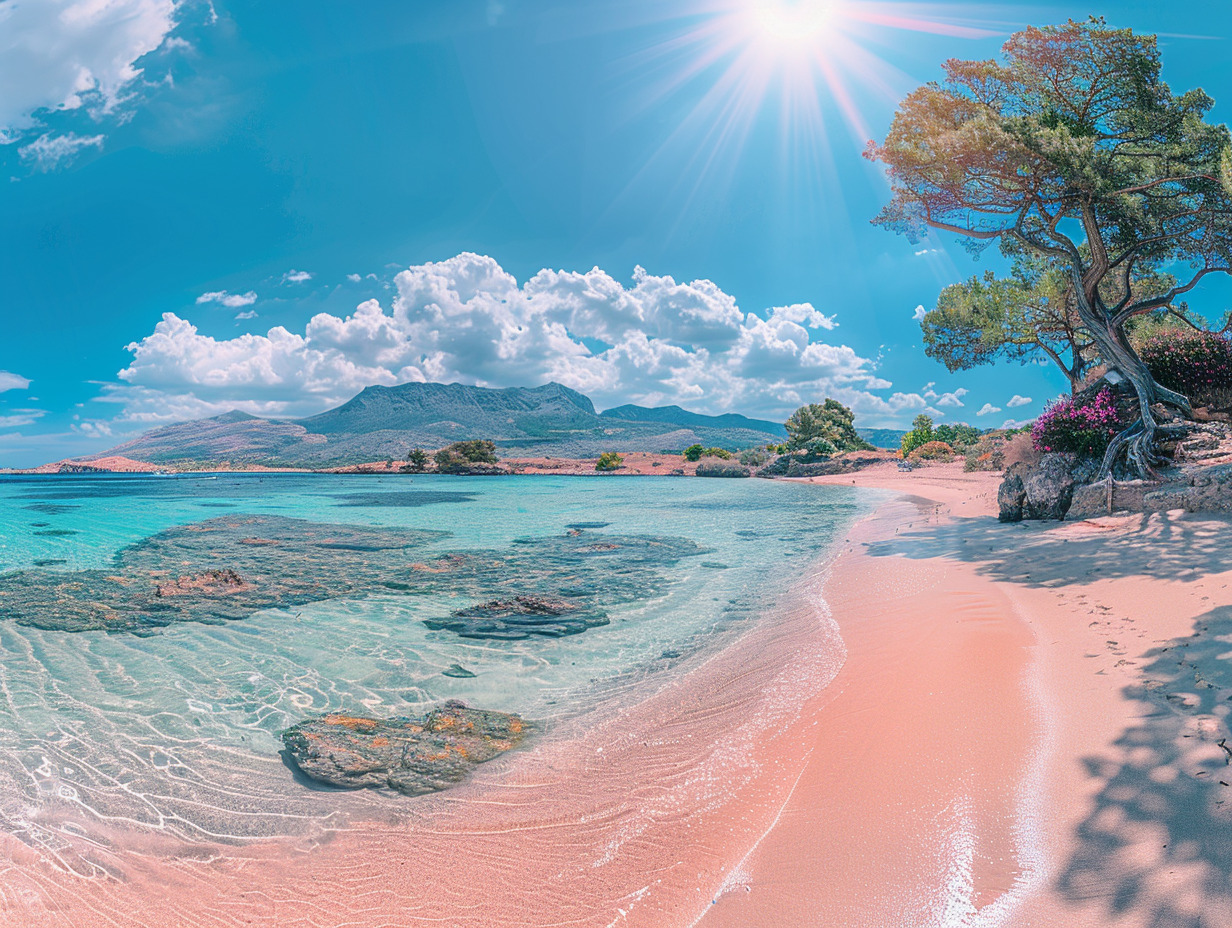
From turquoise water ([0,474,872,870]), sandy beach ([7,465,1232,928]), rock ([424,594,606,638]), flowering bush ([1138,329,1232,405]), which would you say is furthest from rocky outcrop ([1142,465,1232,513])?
rock ([424,594,606,638])

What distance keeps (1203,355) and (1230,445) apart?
6328 mm

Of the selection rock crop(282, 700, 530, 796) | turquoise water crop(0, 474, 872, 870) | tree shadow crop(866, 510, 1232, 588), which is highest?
tree shadow crop(866, 510, 1232, 588)

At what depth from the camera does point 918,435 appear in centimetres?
7106

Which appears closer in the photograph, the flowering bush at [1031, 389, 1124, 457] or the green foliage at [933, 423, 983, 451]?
the flowering bush at [1031, 389, 1124, 457]

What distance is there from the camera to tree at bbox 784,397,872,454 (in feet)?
236

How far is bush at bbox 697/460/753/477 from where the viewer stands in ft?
243

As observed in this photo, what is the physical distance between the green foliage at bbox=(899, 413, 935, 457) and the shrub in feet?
67.0

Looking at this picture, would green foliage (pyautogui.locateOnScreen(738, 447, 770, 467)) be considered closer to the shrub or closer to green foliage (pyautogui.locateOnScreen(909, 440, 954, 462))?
the shrub

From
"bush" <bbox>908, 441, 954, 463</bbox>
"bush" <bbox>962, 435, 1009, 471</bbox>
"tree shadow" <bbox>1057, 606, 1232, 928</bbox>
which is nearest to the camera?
"tree shadow" <bbox>1057, 606, 1232, 928</bbox>

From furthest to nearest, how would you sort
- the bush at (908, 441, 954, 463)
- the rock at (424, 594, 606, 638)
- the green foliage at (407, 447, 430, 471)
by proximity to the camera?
the green foliage at (407, 447, 430, 471) < the bush at (908, 441, 954, 463) < the rock at (424, 594, 606, 638)

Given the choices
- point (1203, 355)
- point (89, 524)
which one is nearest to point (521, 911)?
point (1203, 355)

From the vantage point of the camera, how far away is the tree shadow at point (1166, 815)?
249 centimetres

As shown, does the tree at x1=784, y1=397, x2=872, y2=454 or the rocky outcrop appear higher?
the tree at x1=784, y1=397, x2=872, y2=454

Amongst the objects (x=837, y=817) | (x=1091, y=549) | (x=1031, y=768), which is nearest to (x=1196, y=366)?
(x=1091, y=549)
